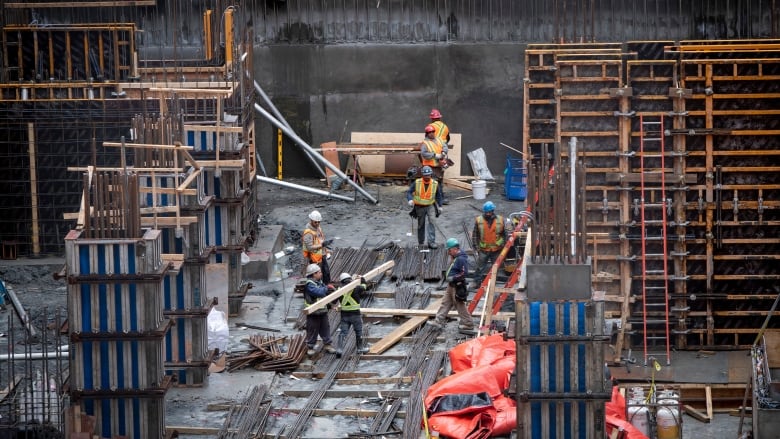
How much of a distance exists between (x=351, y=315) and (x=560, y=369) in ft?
18.7

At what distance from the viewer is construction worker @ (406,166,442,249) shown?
101ft

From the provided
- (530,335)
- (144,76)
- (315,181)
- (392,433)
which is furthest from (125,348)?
(315,181)

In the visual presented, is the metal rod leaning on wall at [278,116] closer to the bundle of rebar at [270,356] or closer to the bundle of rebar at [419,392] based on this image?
the bundle of rebar at [270,356]

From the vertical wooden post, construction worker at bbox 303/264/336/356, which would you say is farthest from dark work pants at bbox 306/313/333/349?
the vertical wooden post

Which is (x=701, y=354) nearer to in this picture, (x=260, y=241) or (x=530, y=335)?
(x=530, y=335)

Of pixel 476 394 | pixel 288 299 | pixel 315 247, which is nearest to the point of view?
pixel 476 394

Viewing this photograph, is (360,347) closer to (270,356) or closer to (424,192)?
(270,356)

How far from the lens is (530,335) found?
20.7 m

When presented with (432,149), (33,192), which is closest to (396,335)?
(432,149)

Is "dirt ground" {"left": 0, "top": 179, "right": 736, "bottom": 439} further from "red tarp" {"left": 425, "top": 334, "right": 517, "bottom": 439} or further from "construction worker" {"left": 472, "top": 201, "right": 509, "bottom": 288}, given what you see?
"construction worker" {"left": 472, "top": 201, "right": 509, "bottom": 288}

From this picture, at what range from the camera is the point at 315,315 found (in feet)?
83.6

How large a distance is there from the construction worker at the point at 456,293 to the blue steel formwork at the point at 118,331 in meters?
6.41

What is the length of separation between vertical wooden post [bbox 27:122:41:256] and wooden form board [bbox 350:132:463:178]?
9.03 m

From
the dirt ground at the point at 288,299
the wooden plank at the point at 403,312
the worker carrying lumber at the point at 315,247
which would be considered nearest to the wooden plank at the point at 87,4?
the dirt ground at the point at 288,299
